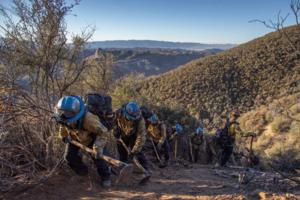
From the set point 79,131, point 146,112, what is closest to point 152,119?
point 146,112

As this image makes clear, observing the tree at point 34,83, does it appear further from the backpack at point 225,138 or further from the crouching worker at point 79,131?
the backpack at point 225,138

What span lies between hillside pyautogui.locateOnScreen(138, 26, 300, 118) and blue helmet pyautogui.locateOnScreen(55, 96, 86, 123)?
29629 millimetres

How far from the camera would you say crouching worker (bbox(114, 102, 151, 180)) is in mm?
6977

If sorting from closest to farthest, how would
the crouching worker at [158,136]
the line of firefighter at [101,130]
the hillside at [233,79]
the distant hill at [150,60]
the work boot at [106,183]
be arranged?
the line of firefighter at [101,130], the work boot at [106,183], the crouching worker at [158,136], the hillside at [233,79], the distant hill at [150,60]

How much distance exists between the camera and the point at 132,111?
6945 millimetres

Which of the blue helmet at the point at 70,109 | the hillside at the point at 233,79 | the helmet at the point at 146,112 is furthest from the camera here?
the hillside at the point at 233,79

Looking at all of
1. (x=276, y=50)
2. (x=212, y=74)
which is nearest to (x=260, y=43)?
(x=276, y=50)

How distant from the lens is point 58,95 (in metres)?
10.8

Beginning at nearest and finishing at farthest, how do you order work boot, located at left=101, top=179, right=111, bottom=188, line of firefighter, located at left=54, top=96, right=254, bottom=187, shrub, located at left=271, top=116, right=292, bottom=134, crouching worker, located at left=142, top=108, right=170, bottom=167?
line of firefighter, located at left=54, top=96, right=254, bottom=187 → work boot, located at left=101, top=179, right=111, bottom=188 → crouching worker, located at left=142, top=108, right=170, bottom=167 → shrub, located at left=271, top=116, right=292, bottom=134

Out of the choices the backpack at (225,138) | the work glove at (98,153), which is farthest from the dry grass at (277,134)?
the work glove at (98,153)

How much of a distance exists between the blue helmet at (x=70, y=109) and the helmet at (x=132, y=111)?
145 cm

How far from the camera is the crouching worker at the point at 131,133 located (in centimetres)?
698

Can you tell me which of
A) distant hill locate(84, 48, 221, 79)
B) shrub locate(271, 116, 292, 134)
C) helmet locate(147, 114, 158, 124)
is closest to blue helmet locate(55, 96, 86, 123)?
helmet locate(147, 114, 158, 124)

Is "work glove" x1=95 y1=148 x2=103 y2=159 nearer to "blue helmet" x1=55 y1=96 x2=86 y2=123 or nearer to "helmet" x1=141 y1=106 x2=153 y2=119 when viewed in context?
"blue helmet" x1=55 y1=96 x2=86 y2=123
